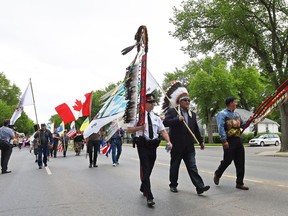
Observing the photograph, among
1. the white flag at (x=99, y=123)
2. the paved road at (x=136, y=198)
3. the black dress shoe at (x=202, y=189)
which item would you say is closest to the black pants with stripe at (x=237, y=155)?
the paved road at (x=136, y=198)

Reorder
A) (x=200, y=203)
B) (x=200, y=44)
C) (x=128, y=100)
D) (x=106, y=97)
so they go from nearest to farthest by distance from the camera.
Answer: (x=200, y=203)
(x=128, y=100)
(x=106, y=97)
(x=200, y=44)

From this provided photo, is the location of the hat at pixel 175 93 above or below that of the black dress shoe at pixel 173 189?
above

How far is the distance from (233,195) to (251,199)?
45 cm

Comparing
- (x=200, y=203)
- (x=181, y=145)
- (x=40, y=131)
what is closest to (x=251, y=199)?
(x=200, y=203)

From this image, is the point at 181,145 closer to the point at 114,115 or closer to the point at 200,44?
the point at 114,115

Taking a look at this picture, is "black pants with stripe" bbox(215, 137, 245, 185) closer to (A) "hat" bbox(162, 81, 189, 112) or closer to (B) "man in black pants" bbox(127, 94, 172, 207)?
(A) "hat" bbox(162, 81, 189, 112)

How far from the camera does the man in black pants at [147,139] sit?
6.47m

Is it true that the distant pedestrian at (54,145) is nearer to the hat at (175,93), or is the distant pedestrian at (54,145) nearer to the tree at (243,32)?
the tree at (243,32)

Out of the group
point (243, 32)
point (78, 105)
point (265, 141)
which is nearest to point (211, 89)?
point (265, 141)

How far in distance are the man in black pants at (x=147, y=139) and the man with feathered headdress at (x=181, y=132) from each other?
13.8 inches

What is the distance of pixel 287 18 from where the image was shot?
83.5 ft

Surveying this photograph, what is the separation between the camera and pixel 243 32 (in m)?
25.3

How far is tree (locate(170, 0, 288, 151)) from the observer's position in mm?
24453

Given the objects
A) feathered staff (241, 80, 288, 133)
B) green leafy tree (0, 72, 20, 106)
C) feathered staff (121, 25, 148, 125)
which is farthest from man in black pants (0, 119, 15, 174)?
green leafy tree (0, 72, 20, 106)
